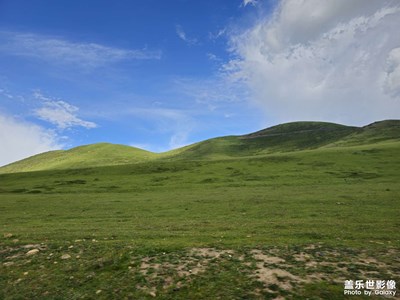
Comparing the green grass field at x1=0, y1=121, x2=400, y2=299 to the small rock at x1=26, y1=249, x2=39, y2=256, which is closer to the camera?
the green grass field at x1=0, y1=121, x2=400, y2=299

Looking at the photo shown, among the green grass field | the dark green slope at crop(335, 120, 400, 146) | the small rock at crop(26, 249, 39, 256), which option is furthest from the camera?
the dark green slope at crop(335, 120, 400, 146)

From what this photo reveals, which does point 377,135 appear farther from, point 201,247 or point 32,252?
point 32,252

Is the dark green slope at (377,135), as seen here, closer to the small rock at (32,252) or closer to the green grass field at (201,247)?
the green grass field at (201,247)

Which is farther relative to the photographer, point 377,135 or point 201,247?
point 377,135

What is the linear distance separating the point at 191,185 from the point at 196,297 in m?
52.7

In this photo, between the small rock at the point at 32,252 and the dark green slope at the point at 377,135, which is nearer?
the small rock at the point at 32,252

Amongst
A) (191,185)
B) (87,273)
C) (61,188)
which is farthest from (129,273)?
(61,188)

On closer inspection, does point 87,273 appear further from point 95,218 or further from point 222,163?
point 222,163

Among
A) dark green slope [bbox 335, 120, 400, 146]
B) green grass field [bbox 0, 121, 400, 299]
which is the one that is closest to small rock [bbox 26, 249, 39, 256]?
green grass field [bbox 0, 121, 400, 299]

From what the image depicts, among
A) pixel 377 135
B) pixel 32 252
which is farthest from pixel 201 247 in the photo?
pixel 377 135

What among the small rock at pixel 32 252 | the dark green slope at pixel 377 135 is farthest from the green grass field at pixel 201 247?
the dark green slope at pixel 377 135

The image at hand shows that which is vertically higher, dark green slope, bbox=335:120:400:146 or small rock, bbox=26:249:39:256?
dark green slope, bbox=335:120:400:146

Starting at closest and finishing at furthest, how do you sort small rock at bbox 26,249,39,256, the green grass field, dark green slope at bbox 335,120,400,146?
the green grass field
small rock at bbox 26,249,39,256
dark green slope at bbox 335,120,400,146

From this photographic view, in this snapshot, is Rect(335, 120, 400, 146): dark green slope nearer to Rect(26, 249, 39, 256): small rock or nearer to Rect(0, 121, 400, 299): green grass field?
Rect(0, 121, 400, 299): green grass field
